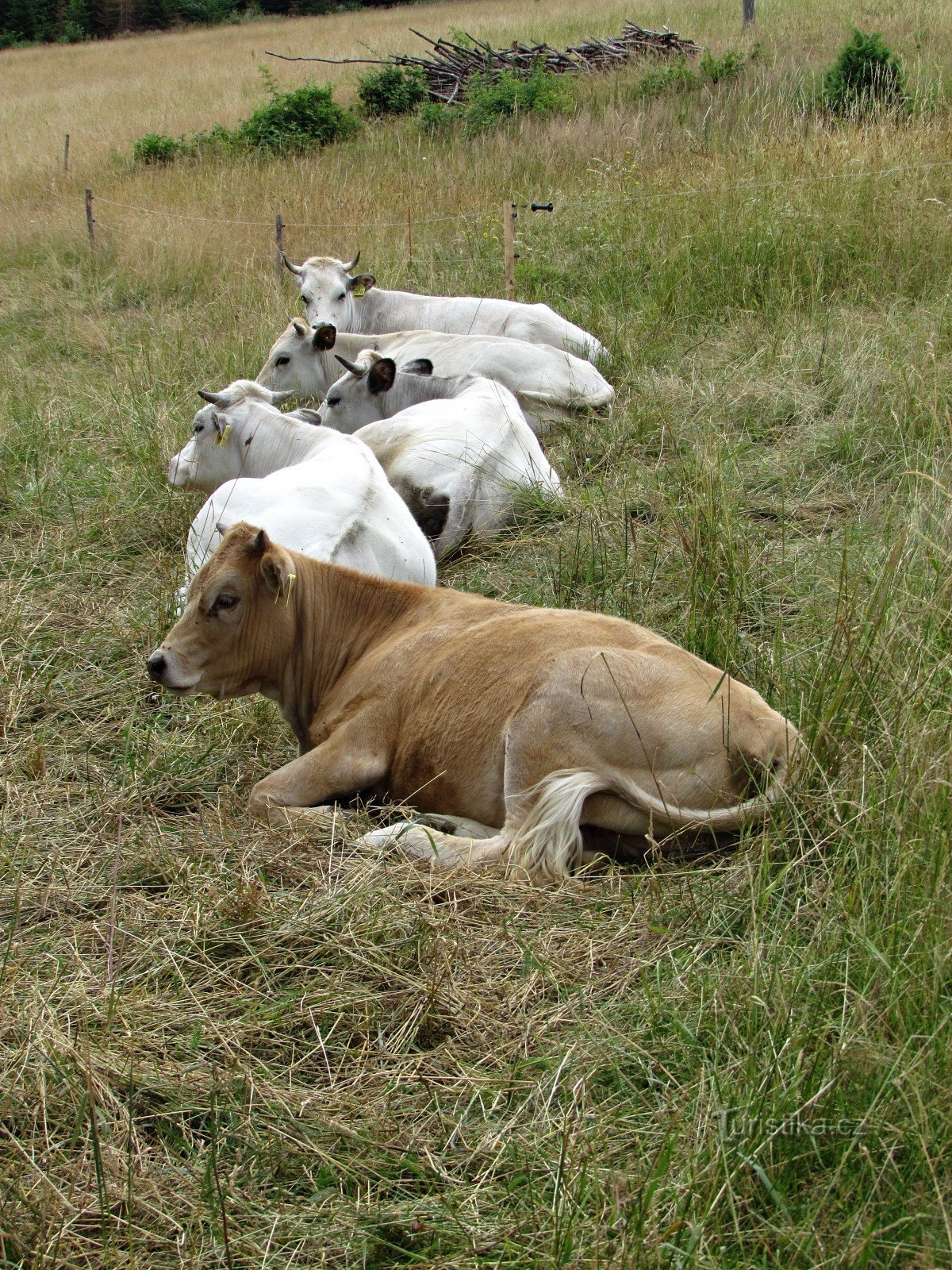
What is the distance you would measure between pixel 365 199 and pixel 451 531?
836 cm

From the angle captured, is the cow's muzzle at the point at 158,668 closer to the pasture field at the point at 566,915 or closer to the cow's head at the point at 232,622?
the cow's head at the point at 232,622

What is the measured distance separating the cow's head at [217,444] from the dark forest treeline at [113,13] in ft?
163

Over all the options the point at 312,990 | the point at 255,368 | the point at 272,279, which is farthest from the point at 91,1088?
the point at 272,279

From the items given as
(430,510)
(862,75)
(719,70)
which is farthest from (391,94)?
(430,510)

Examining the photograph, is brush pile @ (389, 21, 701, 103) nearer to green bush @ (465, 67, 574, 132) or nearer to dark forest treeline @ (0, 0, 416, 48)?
green bush @ (465, 67, 574, 132)

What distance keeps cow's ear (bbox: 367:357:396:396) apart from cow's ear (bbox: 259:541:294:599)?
154 inches

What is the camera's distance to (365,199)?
555 inches

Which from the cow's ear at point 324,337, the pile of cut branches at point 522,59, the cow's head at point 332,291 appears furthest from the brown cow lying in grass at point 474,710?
the pile of cut branches at point 522,59

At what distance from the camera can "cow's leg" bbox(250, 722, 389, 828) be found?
4.44 metres

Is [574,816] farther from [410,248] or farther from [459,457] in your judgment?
[410,248]

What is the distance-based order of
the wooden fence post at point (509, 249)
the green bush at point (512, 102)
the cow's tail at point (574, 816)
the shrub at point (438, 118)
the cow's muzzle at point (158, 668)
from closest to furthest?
the cow's tail at point (574, 816), the cow's muzzle at point (158, 668), the wooden fence post at point (509, 249), the green bush at point (512, 102), the shrub at point (438, 118)

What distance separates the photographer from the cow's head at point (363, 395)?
8672mm

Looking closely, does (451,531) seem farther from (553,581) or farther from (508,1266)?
(508,1266)

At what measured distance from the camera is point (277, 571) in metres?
4.77
